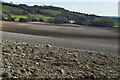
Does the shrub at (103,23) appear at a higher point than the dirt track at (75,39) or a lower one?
higher

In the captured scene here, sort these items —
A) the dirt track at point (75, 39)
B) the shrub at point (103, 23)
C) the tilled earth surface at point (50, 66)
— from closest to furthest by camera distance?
1. the tilled earth surface at point (50, 66)
2. the dirt track at point (75, 39)
3. the shrub at point (103, 23)

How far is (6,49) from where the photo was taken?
13.3 m

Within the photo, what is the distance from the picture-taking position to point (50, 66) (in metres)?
12.0

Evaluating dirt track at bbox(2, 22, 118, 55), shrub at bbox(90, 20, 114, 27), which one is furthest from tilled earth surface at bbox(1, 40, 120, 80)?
shrub at bbox(90, 20, 114, 27)

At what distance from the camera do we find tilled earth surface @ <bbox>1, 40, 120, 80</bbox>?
1072 cm

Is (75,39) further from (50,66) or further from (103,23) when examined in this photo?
(103,23)

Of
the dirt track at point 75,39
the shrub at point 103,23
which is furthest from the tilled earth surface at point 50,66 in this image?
the shrub at point 103,23

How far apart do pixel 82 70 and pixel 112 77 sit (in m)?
1.74

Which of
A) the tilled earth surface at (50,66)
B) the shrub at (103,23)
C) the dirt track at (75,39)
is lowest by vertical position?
the tilled earth surface at (50,66)

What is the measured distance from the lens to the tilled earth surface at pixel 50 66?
10719mm

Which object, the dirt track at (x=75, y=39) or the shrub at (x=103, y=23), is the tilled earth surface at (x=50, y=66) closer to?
the dirt track at (x=75, y=39)

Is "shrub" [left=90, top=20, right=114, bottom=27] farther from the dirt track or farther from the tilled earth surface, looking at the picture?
the tilled earth surface

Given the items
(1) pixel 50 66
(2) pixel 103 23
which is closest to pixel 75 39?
(1) pixel 50 66

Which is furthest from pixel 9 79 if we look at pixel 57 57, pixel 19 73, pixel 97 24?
pixel 97 24
